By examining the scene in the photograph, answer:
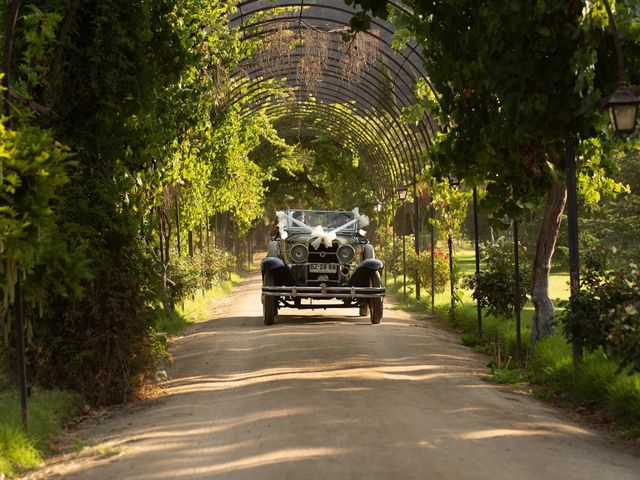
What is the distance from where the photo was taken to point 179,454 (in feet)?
20.0

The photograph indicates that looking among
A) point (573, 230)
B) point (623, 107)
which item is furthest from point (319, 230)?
point (623, 107)

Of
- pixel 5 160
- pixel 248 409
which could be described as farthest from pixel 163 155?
pixel 5 160

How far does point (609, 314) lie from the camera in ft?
24.4

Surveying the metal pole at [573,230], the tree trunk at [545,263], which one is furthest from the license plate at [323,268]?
the metal pole at [573,230]

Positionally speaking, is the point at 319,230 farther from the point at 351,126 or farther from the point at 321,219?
the point at 351,126

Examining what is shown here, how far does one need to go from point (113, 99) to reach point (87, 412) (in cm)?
304

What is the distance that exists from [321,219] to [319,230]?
1.12 m

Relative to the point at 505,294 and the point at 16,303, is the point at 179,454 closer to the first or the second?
the point at 16,303

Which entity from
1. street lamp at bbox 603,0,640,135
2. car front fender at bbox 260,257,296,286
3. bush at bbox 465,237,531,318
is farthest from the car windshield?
street lamp at bbox 603,0,640,135

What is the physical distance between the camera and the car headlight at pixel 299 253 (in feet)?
53.0

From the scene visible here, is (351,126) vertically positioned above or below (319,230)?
above

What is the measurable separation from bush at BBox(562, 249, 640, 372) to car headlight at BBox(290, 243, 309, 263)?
7.78m

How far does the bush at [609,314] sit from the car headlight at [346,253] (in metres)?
7.66

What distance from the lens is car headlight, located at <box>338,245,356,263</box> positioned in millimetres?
16281
